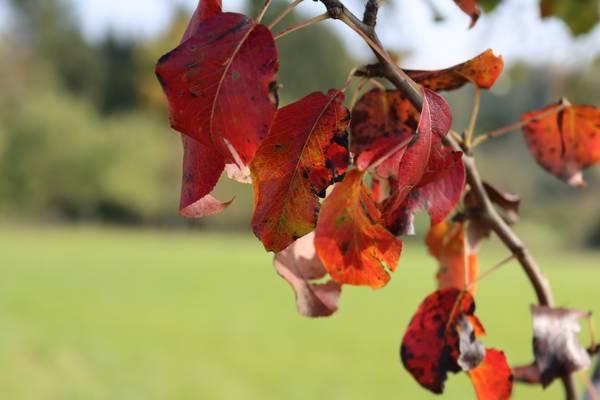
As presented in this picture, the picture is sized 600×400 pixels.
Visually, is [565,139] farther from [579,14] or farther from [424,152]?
[579,14]

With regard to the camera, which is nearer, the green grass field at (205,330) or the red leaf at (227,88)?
the red leaf at (227,88)

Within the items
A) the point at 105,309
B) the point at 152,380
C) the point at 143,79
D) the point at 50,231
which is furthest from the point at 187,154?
the point at 143,79

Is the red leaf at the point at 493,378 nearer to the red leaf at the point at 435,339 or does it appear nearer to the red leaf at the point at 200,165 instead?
the red leaf at the point at 435,339

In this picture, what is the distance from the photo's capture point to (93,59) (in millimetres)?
31266

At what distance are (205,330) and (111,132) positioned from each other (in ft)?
70.2

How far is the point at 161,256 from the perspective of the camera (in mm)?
15992

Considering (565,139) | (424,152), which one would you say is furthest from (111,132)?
(424,152)

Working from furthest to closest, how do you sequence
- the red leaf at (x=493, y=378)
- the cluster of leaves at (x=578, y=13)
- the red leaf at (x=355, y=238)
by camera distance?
the cluster of leaves at (x=578, y=13) → the red leaf at (x=493, y=378) → the red leaf at (x=355, y=238)

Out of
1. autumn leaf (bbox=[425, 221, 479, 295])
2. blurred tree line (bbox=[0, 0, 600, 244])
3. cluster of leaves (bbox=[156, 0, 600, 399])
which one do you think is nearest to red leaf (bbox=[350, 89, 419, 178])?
cluster of leaves (bbox=[156, 0, 600, 399])

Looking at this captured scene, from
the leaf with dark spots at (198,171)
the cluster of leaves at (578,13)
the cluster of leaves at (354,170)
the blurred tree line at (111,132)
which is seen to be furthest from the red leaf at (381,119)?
the blurred tree line at (111,132)

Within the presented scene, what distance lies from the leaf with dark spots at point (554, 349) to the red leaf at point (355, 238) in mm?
191

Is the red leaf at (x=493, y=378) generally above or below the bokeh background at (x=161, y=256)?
above

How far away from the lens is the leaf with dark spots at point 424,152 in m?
0.40

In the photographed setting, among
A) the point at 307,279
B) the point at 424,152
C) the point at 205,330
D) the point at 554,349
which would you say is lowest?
the point at 205,330
